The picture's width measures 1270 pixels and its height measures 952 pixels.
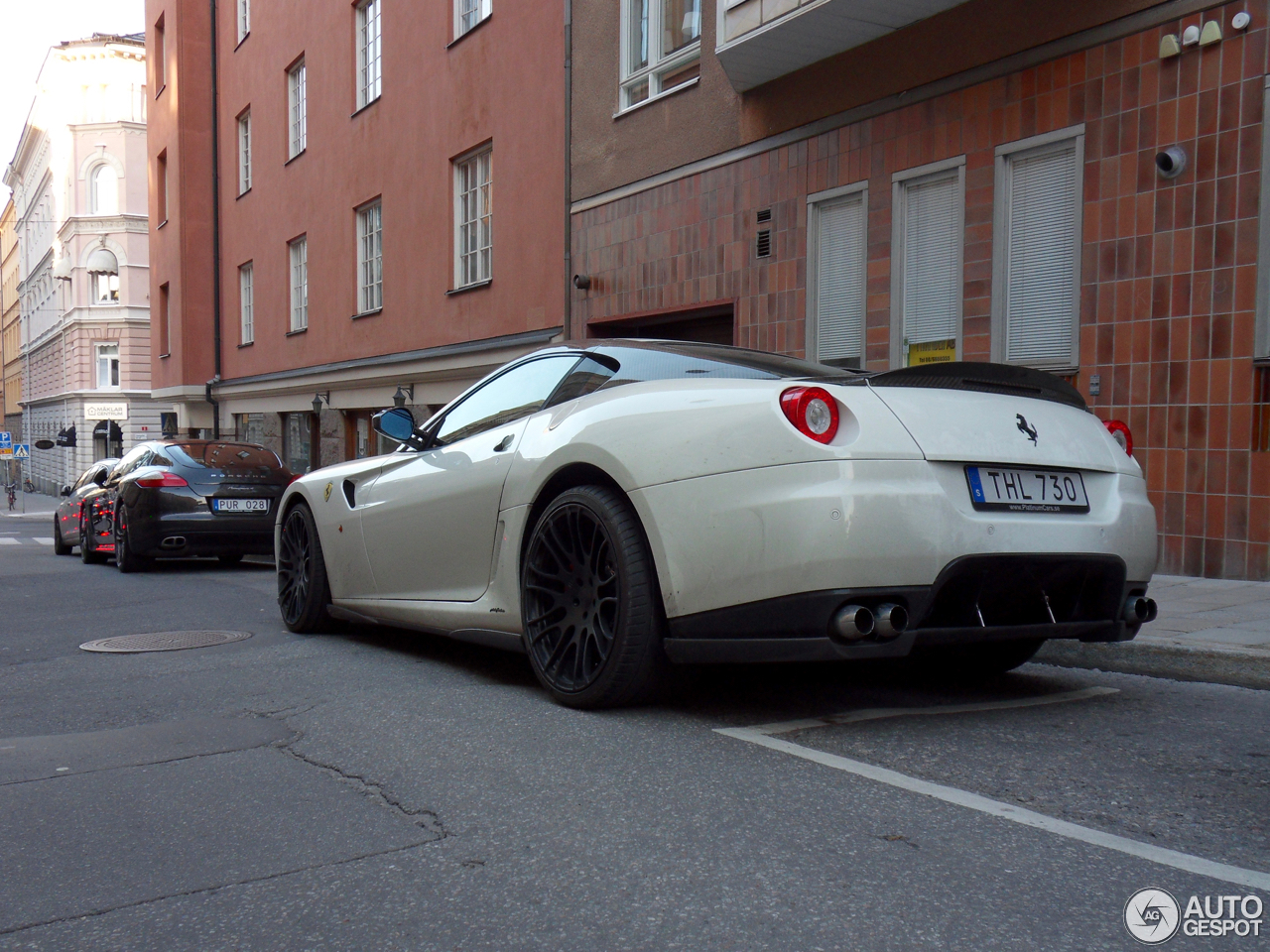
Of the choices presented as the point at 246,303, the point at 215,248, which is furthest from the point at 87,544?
the point at 215,248

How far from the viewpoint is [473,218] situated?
1716 centimetres

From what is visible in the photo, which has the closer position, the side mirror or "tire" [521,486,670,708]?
"tire" [521,486,670,708]

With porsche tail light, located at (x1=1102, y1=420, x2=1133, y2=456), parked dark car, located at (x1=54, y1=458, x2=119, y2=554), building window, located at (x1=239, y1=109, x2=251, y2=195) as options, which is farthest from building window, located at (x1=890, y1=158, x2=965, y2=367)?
building window, located at (x1=239, y1=109, x2=251, y2=195)

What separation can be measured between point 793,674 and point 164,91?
3094 centimetres

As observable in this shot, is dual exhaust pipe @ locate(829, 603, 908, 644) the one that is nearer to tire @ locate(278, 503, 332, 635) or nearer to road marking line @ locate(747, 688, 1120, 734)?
road marking line @ locate(747, 688, 1120, 734)

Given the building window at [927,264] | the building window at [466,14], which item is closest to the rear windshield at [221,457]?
the building window at [927,264]

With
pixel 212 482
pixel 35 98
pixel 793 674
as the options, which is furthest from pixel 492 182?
pixel 35 98

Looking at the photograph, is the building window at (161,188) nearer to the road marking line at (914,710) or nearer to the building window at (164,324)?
the building window at (164,324)

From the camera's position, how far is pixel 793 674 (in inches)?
190

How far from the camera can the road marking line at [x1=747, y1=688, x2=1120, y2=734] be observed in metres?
3.91

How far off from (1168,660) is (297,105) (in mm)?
22687

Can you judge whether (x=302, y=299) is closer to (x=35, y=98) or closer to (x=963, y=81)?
(x=963, y=81)

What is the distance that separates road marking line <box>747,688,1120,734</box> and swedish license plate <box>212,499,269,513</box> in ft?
29.9

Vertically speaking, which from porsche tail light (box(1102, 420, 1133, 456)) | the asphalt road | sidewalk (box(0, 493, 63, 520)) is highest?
porsche tail light (box(1102, 420, 1133, 456))
